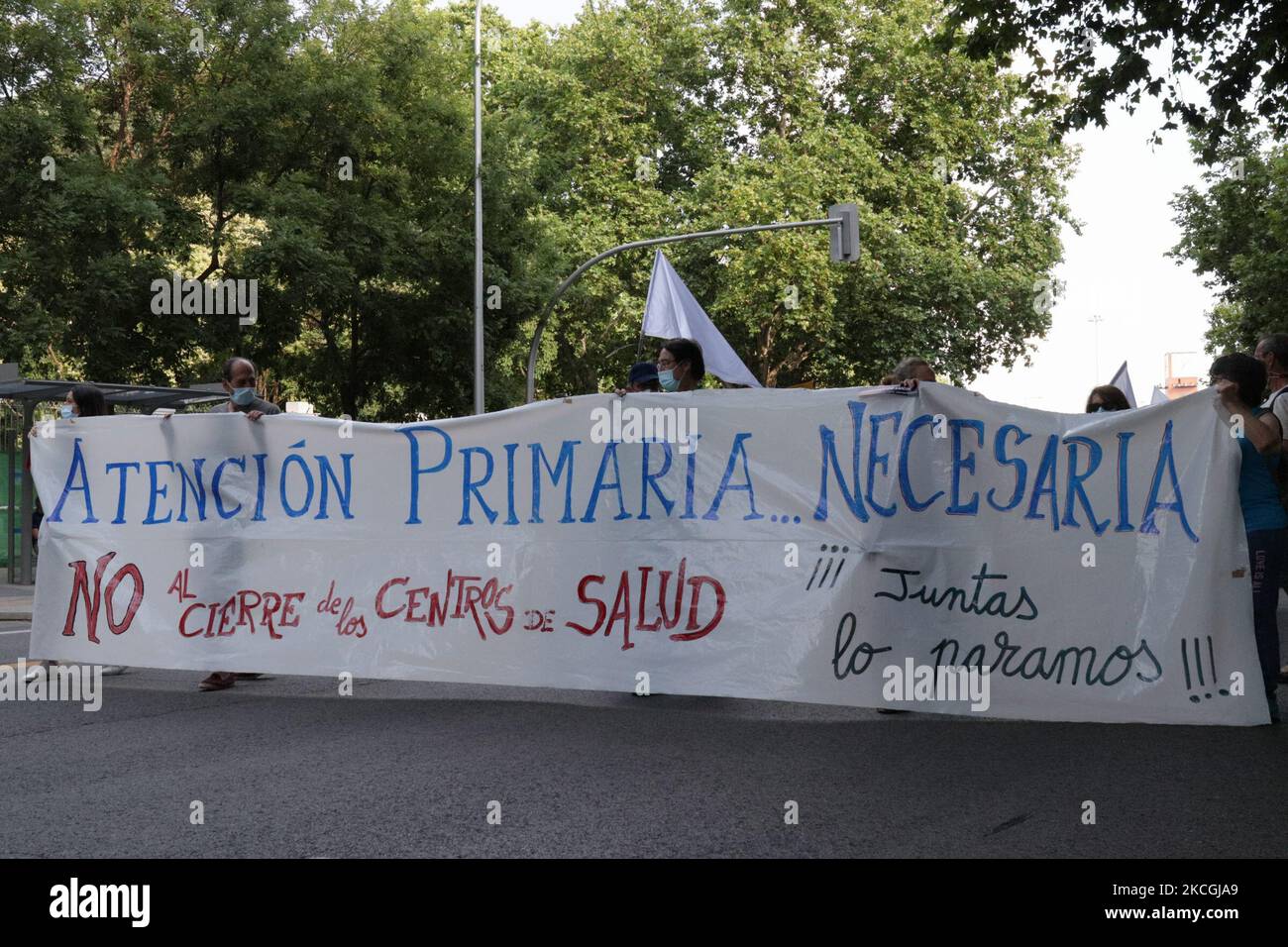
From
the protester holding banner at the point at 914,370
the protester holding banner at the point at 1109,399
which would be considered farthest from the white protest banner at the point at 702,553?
the protester holding banner at the point at 1109,399

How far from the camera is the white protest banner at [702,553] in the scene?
6.68 meters

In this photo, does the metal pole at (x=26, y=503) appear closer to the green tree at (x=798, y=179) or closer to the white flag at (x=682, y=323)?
the white flag at (x=682, y=323)

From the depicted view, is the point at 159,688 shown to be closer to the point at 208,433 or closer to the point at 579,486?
the point at 208,433

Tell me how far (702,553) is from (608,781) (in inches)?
70.9

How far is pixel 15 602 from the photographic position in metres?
16.3

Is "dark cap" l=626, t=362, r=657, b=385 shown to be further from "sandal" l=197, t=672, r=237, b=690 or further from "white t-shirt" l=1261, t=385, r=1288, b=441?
"white t-shirt" l=1261, t=385, r=1288, b=441

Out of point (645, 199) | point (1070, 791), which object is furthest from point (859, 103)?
point (1070, 791)

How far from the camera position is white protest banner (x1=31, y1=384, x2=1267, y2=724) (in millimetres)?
6680

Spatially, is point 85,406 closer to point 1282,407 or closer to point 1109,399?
point 1109,399

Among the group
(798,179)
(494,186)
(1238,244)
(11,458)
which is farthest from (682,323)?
(1238,244)

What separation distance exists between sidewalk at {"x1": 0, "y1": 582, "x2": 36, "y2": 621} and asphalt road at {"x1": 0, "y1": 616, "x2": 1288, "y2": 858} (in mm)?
7423

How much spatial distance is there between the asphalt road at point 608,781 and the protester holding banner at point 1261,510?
19.3 inches

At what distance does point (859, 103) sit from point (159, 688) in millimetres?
32563

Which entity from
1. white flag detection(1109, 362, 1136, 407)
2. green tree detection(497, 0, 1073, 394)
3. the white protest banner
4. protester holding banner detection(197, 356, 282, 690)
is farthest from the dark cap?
green tree detection(497, 0, 1073, 394)
